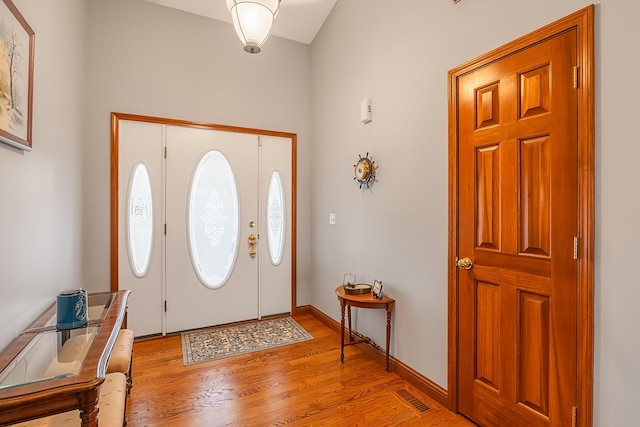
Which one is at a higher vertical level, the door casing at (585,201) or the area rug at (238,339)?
the door casing at (585,201)

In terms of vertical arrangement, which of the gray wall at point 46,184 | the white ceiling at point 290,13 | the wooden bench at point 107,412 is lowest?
the wooden bench at point 107,412

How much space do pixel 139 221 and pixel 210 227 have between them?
2.27ft

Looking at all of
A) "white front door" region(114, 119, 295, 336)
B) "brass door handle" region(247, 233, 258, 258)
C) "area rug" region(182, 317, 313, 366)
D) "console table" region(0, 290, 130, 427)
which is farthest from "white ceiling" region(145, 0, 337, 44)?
"area rug" region(182, 317, 313, 366)

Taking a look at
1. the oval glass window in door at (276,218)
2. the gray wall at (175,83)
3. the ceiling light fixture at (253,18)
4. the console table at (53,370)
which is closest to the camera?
the console table at (53,370)

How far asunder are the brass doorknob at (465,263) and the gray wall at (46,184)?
2.37m

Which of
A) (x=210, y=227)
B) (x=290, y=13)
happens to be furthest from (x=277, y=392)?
(x=290, y=13)

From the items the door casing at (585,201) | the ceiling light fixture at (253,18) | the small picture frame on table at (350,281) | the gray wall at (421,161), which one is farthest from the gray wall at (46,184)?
the door casing at (585,201)

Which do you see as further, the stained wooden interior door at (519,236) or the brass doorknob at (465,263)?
the brass doorknob at (465,263)

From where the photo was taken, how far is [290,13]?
139 inches

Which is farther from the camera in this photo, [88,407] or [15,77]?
[15,77]

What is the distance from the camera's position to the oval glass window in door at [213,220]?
3.45 m

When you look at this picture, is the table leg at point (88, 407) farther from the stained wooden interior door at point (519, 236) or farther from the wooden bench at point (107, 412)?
the stained wooden interior door at point (519, 236)

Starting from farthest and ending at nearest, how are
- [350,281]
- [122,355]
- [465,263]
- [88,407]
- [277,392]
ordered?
[350,281] < [277,392] < [465,263] < [122,355] < [88,407]

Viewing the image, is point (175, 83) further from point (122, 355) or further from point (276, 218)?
point (122, 355)
